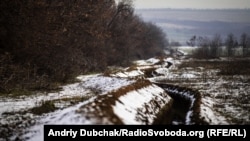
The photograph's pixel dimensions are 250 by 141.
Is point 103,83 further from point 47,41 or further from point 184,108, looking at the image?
point 184,108

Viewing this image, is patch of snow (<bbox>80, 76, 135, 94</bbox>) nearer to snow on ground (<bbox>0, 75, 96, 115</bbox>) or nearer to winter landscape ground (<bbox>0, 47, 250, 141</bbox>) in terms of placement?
winter landscape ground (<bbox>0, 47, 250, 141</bbox>)

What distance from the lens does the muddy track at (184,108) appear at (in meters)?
15.3

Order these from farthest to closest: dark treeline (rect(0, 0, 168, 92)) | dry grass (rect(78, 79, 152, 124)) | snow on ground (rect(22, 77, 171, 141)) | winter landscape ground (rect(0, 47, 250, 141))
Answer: dark treeline (rect(0, 0, 168, 92)), winter landscape ground (rect(0, 47, 250, 141)), snow on ground (rect(22, 77, 171, 141)), dry grass (rect(78, 79, 152, 124))

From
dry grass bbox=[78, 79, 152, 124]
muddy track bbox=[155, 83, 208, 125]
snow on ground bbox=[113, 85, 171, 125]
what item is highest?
dry grass bbox=[78, 79, 152, 124]

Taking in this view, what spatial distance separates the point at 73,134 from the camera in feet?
36.7

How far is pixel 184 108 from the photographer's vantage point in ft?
65.3

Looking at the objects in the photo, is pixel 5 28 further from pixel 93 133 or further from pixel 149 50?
pixel 149 50

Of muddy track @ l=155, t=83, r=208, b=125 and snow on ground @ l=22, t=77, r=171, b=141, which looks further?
muddy track @ l=155, t=83, r=208, b=125

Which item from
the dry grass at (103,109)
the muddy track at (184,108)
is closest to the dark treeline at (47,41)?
the muddy track at (184,108)

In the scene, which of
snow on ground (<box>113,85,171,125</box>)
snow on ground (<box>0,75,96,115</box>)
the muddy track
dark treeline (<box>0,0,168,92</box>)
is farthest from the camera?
dark treeline (<box>0,0,168,92</box>)

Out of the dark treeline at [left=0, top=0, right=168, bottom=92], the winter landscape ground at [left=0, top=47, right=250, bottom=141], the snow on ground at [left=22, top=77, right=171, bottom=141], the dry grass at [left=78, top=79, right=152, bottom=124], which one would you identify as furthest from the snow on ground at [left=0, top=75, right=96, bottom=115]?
the dry grass at [left=78, top=79, right=152, bottom=124]

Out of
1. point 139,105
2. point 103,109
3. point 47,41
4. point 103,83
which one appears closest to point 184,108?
point 139,105

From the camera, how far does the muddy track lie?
15302mm

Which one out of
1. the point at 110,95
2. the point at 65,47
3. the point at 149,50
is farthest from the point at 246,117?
the point at 149,50
